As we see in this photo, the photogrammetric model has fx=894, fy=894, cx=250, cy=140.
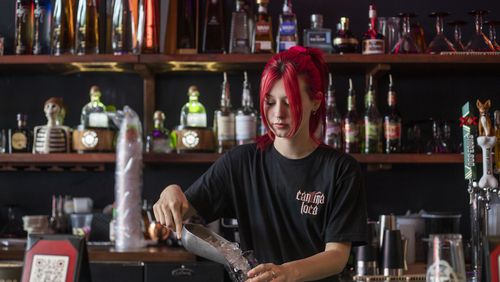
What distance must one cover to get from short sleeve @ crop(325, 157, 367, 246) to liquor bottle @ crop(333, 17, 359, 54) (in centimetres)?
133

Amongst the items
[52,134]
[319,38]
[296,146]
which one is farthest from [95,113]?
[296,146]

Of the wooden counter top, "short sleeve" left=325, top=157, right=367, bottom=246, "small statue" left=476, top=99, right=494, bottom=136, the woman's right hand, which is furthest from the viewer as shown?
the wooden counter top

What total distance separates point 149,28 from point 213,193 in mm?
1362

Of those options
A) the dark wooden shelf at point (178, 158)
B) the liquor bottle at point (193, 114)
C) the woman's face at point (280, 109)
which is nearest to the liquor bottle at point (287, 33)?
the liquor bottle at point (193, 114)

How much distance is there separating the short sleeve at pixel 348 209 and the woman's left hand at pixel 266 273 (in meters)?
0.32

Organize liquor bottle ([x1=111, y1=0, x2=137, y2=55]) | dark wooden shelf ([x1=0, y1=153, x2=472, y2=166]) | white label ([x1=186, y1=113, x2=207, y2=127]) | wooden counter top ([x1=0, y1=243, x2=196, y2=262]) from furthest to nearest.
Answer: white label ([x1=186, y1=113, x2=207, y2=127]) < liquor bottle ([x1=111, y1=0, x2=137, y2=55]) < dark wooden shelf ([x1=0, y1=153, x2=472, y2=166]) < wooden counter top ([x1=0, y1=243, x2=196, y2=262])

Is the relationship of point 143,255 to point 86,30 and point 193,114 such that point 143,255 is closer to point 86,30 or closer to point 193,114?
point 193,114

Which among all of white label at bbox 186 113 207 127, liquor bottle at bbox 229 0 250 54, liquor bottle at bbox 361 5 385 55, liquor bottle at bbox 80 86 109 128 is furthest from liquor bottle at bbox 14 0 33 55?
liquor bottle at bbox 361 5 385 55

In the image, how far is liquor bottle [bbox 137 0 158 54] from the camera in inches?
132

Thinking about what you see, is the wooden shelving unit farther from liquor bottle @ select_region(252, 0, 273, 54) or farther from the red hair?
the red hair

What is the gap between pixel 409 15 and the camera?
334 cm

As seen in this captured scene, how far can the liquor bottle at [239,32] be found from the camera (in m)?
3.38

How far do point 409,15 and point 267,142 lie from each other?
136 cm

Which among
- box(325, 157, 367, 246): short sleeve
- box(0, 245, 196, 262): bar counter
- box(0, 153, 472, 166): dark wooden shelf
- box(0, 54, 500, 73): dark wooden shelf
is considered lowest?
box(0, 245, 196, 262): bar counter
